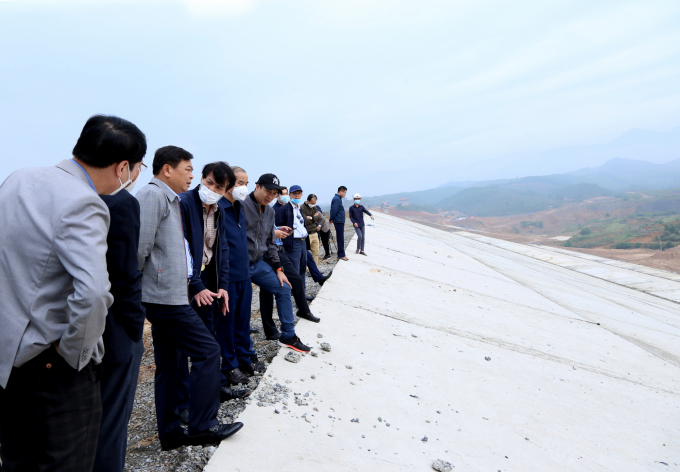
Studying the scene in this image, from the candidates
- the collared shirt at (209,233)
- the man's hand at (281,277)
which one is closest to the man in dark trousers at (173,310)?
the collared shirt at (209,233)

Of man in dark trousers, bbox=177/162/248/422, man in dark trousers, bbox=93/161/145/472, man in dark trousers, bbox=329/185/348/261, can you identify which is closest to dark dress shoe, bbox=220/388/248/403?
man in dark trousers, bbox=177/162/248/422

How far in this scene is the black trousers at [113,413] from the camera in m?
1.67

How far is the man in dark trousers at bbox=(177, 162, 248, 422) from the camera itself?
259cm

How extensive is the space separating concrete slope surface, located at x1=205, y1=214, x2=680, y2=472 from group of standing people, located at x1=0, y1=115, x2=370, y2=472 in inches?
26.2

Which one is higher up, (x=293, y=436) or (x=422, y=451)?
(x=293, y=436)

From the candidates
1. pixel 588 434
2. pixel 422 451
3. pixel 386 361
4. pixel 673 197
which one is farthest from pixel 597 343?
pixel 673 197

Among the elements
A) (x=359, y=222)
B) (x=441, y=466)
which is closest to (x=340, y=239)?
(x=359, y=222)

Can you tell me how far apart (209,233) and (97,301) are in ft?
5.27

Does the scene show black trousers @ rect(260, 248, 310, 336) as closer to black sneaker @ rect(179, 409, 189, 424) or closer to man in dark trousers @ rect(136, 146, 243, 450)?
black sneaker @ rect(179, 409, 189, 424)

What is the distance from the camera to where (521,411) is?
3.69 m

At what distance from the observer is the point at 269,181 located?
371 centimetres

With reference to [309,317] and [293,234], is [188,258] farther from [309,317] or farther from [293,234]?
[293,234]

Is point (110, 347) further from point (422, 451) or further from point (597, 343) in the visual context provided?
point (597, 343)

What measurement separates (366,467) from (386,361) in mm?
1590
